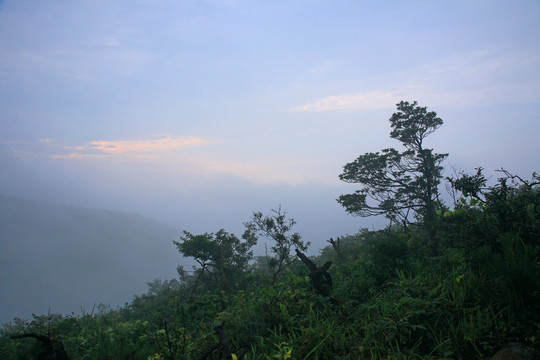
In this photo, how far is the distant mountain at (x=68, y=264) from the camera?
12406cm

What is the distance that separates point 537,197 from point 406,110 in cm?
930

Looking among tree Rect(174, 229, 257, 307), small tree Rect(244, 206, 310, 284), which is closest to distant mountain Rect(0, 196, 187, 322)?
tree Rect(174, 229, 257, 307)

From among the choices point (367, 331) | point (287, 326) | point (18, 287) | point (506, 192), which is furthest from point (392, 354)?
point (18, 287)

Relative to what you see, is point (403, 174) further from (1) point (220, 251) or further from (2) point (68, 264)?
(2) point (68, 264)

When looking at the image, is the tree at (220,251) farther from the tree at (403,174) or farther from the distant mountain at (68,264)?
the distant mountain at (68,264)

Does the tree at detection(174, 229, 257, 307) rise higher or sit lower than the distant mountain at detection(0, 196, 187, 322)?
higher

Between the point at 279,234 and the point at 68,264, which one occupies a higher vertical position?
the point at 279,234

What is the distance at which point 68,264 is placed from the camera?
502ft

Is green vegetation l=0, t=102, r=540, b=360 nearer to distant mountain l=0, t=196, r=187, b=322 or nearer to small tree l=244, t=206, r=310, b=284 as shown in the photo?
small tree l=244, t=206, r=310, b=284

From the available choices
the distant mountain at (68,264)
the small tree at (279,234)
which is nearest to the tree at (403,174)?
the small tree at (279,234)

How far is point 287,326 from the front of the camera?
517 centimetres

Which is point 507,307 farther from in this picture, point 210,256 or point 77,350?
point 210,256

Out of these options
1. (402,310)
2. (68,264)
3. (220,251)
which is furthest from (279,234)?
(68,264)

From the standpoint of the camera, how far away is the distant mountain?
407 feet
